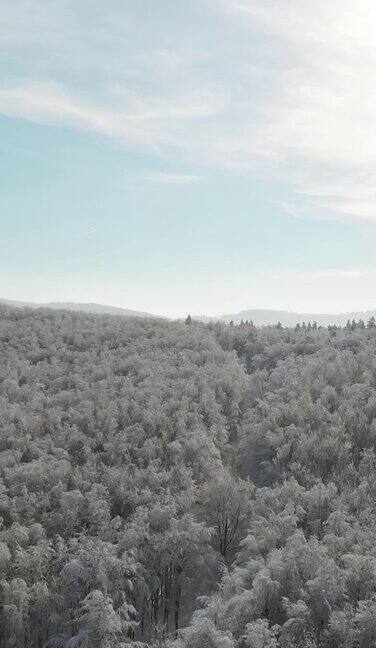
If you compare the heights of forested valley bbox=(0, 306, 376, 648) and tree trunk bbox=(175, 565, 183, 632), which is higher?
forested valley bbox=(0, 306, 376, 648)

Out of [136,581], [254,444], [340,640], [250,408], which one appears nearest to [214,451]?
[254,444]

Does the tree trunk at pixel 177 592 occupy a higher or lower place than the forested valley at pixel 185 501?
lower

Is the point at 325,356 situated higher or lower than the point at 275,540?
higher

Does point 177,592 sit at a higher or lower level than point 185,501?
lower

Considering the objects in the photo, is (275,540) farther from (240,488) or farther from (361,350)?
(361,350)

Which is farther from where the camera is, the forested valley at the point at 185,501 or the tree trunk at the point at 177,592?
the tree trunk at the point at 177,592

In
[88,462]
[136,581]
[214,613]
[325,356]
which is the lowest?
[136,581]

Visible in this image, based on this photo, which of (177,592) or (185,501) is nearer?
(177,592)

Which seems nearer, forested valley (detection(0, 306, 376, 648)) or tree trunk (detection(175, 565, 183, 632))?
forested valley (detection(0, 306, 376, 648))
